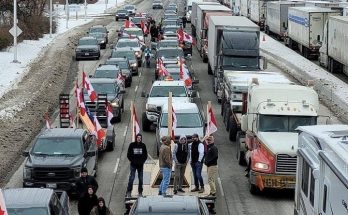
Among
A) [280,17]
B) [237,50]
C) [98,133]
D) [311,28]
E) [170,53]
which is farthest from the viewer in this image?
[280,17]

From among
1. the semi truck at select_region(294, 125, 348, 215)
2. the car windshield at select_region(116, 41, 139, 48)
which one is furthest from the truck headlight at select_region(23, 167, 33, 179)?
the car windshield at select_region(116, 41, 139, 48)

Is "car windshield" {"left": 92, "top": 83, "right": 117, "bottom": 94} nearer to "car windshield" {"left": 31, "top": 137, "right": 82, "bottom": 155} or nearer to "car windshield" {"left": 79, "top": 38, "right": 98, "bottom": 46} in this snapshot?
"car windshield" {"left": 31, "top": 137, "right": 82, "bottom": 155}

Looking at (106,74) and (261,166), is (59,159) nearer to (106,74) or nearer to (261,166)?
(261,166)

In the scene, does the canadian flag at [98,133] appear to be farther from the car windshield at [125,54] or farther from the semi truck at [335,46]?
the semi truck at [335,46]

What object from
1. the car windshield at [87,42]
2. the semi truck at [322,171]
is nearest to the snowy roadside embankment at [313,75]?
the car windshield at [87,42]

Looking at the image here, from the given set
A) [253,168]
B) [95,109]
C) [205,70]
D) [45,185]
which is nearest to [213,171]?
[253,168]

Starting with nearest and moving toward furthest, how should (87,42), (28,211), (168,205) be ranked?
(168,205), (28,211), (87,42)

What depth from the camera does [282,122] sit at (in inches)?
886

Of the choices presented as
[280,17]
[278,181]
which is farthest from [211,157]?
[280,17]

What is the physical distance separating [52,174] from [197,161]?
143 inches

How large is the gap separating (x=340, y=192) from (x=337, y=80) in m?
35.3

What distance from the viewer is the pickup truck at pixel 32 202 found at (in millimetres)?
14734

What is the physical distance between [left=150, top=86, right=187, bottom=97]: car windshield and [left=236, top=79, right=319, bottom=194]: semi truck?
293 inches

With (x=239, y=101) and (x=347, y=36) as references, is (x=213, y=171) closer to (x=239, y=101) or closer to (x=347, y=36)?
(x=239, y=101)
